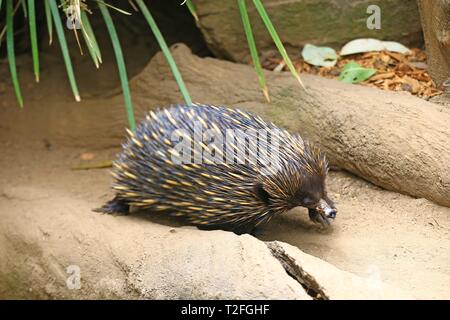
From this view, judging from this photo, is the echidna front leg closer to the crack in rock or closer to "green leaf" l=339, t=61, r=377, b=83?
the crack in rock

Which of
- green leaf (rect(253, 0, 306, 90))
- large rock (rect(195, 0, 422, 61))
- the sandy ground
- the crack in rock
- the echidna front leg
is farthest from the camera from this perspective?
large rock (rect(195, 0, 422, 61))

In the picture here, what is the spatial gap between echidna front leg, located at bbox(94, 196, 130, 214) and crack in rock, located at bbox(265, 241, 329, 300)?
1636 mm

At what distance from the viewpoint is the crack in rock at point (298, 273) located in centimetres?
373

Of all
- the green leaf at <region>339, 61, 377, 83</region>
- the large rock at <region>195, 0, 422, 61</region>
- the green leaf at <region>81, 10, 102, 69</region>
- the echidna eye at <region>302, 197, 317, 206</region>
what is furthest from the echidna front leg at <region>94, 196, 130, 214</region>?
the green leaf at <region>339, 61, 377, 83</region>

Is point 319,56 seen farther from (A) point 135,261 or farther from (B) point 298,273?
(B) point 298,273

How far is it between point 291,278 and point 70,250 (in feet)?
5.89

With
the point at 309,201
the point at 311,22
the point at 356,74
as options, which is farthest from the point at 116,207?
the point at 311,22

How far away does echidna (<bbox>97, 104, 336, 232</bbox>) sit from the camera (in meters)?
4.66

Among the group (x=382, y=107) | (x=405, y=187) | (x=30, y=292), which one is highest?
(x=382, y=107)

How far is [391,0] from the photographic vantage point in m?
6.32

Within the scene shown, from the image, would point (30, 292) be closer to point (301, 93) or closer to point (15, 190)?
point (15, 190)

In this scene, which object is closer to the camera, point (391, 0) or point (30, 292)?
point (30, 292)
